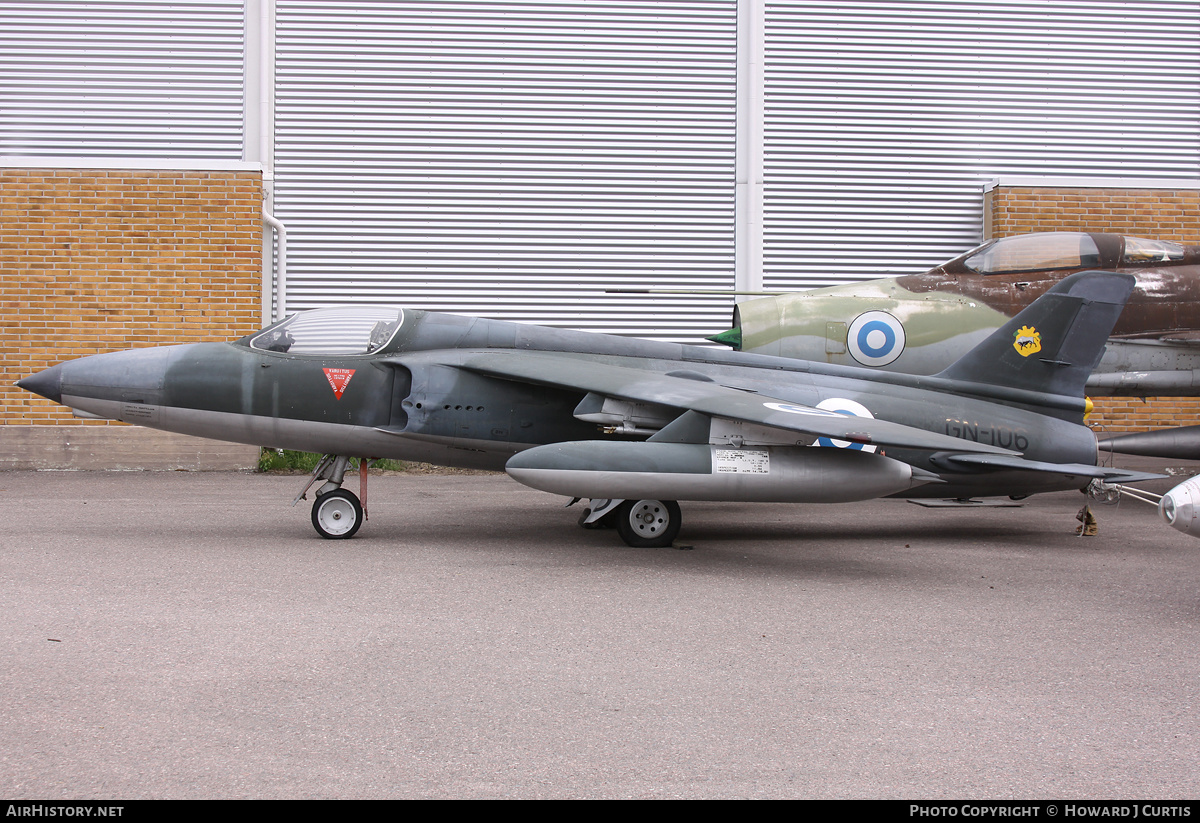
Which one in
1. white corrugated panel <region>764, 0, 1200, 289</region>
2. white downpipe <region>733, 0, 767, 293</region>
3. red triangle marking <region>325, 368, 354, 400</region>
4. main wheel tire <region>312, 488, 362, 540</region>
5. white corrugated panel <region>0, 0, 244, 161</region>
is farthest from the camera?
white corrugated panel <region>764, 0, 1200, 289</region>

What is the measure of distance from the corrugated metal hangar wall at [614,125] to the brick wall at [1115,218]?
823 mm

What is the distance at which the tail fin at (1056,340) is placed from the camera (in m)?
8.21

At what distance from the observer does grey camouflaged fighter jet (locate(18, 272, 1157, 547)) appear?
671 cm

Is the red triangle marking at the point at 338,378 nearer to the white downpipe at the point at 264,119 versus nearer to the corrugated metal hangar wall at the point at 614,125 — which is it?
the corrugated metal hangar wall at the point at 614,125

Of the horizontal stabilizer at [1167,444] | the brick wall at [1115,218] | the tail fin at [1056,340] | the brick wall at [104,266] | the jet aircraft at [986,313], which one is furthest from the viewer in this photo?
the brick wall at [1115,218]

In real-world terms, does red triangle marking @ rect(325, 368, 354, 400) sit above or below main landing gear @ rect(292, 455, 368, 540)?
above

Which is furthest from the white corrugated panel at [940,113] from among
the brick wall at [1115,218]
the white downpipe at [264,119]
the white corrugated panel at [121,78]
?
the white corrugated panel at [121,78]

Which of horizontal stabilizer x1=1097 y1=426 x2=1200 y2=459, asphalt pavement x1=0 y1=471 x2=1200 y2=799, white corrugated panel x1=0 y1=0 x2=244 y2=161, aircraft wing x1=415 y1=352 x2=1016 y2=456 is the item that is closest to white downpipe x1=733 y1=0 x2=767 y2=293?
horizontal stabilizer x1=1097 y1=426 x2=1200 y2=459

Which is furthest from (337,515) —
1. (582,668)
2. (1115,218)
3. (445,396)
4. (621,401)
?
(1115,218)

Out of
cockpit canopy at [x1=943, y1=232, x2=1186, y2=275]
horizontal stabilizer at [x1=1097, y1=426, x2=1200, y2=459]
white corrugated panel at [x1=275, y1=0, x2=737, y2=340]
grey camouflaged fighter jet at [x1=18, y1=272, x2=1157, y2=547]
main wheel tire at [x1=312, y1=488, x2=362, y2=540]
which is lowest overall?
main wheel tire at [x1=312, y1=488, x2=362, y2=540]

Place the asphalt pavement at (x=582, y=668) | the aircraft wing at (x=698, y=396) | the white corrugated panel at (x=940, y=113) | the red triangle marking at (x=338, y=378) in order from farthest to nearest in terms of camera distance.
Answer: the white corrugated panel at (x=940, y=113) < the red triangle marking at (x=338, y=378) < the aircraft wing at (x=698, y=396) < the asphalt pavement at (x=582, y=668)

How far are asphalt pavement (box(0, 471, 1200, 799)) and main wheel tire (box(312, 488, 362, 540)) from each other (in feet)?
0.65

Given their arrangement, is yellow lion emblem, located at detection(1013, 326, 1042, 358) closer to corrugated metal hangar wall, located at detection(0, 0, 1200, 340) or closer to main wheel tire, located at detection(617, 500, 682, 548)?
main wheel tire, located at detection(617, 500, 682, 548)

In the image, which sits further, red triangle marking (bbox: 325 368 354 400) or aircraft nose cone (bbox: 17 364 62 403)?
red triangle marking (bbox: 325 368 354 400)
